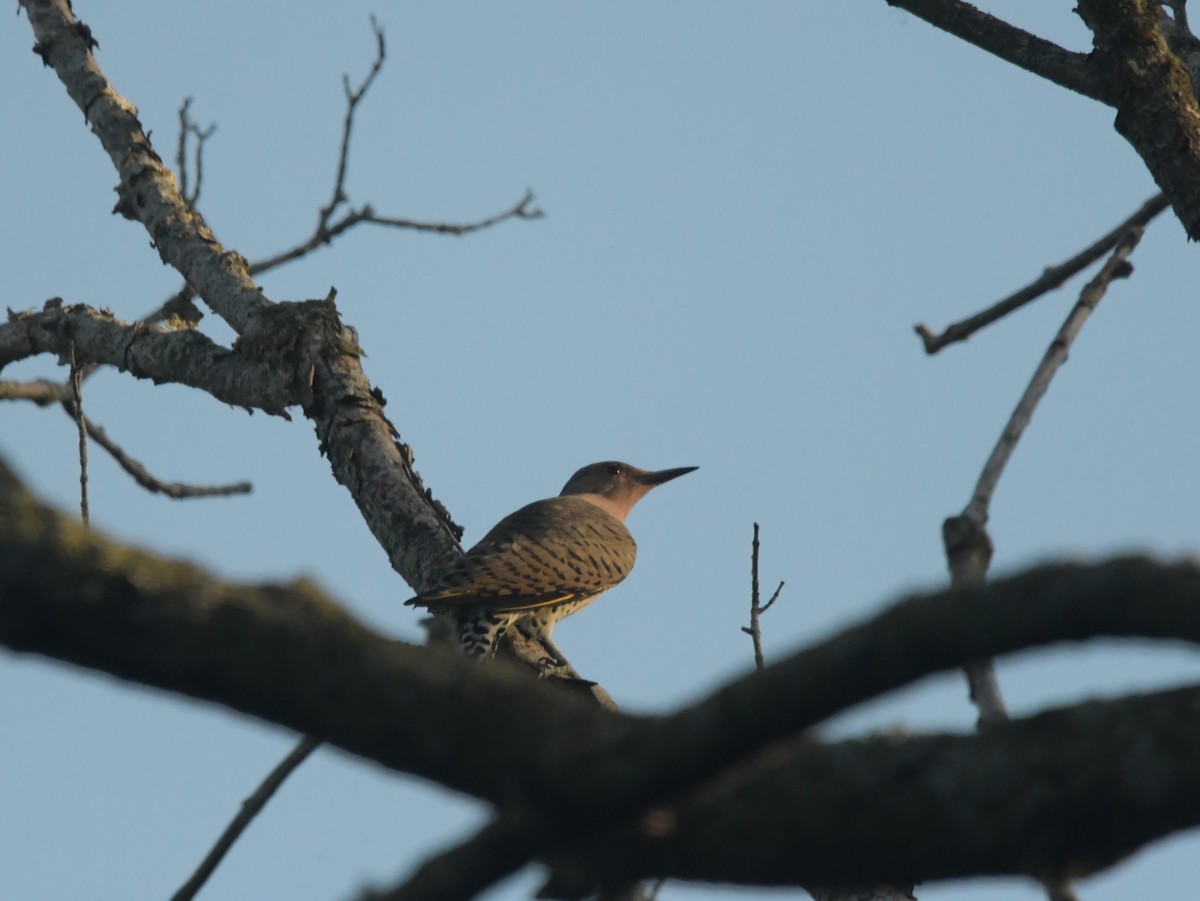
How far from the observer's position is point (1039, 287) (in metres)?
2.68

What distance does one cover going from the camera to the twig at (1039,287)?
2.38 meters

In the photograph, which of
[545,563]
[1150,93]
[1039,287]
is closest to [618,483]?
[545,563]

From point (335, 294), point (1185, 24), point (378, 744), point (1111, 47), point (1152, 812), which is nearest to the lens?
point (1152, 812)

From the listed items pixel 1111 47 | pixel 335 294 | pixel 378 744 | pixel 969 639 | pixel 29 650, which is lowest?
pixel 969 639

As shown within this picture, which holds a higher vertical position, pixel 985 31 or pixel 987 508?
pixel 985 31

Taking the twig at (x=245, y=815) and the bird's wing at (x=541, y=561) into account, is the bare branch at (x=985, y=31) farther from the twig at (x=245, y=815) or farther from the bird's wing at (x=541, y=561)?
the twig at (x=245, y=815)

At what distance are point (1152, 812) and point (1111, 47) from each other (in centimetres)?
261

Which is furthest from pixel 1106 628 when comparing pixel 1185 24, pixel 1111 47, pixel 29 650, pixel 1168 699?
pixel 1185 24

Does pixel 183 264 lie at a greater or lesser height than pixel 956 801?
greater

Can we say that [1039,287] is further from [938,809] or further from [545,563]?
[545,563]

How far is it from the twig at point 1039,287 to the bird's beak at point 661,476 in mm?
6494

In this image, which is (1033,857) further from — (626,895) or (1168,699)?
(626,895)

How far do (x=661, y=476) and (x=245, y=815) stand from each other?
25.8 feet

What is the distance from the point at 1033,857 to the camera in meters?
1.53
